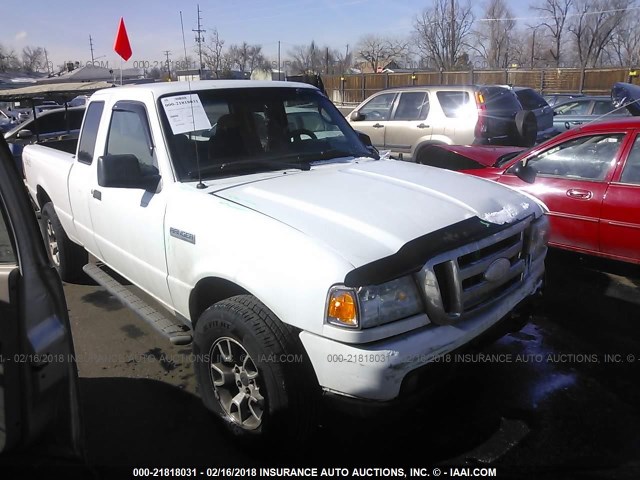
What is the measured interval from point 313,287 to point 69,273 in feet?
13.4

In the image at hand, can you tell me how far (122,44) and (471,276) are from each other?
398 cm

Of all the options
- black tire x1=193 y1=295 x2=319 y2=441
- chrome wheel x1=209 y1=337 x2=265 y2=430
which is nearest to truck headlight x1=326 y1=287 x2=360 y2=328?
black tire x1=193 y1=295 x2=319 y2=441

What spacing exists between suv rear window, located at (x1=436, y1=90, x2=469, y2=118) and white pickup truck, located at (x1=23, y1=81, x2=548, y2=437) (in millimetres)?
5336

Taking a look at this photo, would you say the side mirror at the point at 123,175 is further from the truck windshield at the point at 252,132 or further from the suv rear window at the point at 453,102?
the suv rear window at the point at 453,102

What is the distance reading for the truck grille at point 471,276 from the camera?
2.37 meters

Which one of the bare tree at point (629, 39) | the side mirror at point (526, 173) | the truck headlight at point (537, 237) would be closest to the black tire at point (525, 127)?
the side mirror at point (526, 173)

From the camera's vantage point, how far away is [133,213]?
3449 mm

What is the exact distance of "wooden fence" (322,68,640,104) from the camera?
2375 cm

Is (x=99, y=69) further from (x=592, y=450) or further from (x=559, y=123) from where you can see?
(x=559, y=123)

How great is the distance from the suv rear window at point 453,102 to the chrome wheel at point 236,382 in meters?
7.27

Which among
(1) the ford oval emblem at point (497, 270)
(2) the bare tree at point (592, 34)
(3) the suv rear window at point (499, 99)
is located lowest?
(1) the ford oval emblem at point (497, 270)

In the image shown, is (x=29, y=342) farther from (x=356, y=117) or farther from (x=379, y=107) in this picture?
(x=379, y=107)

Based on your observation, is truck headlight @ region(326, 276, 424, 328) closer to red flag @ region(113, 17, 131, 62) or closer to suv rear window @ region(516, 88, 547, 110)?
red flag @ region(113, 17, 131, 62)

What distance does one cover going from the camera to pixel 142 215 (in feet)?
11.0
